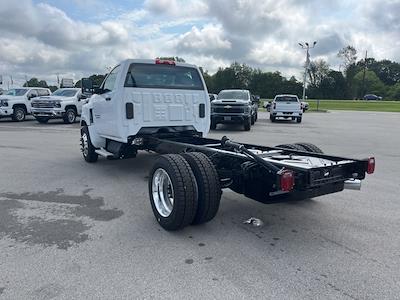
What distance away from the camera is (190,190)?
4188 mm

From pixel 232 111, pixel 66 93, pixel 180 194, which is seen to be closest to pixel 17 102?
pixel 66 93

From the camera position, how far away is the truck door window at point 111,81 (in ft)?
23.2

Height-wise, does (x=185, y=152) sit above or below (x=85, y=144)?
above

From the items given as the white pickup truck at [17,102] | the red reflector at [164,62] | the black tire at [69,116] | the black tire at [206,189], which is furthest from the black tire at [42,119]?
the black tire at [206,189]

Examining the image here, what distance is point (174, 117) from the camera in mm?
7156

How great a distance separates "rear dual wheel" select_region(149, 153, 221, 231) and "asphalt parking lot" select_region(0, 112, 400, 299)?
0.65 feet

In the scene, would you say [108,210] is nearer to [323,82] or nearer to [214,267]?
[214,267]

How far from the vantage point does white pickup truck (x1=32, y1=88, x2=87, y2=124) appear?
65.9 feet

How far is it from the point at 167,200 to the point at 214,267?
56.9 inches

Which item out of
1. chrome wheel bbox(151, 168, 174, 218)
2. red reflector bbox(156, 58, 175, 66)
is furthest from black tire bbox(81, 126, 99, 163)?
chrome wheel bbox(151, 168, 174, 218)

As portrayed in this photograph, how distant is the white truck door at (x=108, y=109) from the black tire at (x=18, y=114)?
16323mm

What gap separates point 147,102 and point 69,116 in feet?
50.3

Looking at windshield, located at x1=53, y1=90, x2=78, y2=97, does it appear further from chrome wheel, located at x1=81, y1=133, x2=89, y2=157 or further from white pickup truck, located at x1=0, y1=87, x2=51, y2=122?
chrome wheel, located at x1=81, y1=133, x2=89, y2=157

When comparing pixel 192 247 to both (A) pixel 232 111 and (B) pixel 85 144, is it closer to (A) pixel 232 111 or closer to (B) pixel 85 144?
(B) pixel 85 144
